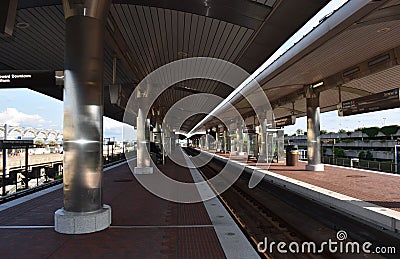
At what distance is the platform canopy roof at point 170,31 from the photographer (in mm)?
7047

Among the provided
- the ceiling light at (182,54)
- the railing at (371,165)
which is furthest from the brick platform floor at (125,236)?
the railing at (371,165)

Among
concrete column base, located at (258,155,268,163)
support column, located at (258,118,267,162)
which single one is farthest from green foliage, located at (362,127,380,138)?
concrete column base, located at (258,155,268,163)

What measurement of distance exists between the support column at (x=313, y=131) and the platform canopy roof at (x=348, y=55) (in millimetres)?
749

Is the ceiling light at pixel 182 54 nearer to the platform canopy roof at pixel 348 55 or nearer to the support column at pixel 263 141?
the platform canopy roof at pixel 348 55

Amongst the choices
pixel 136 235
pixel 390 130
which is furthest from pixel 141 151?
pixel 390 130

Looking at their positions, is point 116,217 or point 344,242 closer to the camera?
point 116,217

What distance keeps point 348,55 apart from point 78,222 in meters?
10.7

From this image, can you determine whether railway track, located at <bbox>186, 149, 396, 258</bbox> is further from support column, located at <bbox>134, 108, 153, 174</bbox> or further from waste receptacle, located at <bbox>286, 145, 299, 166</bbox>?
waste receptacle, located at <bbox>286, 145, 299, 166</bbox>

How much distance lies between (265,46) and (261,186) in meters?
9.53

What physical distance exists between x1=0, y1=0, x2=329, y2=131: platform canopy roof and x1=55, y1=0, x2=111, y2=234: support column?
6.37 ft

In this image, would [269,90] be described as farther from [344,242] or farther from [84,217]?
[84,217]

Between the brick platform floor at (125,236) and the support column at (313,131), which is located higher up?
the support column at (313,131)

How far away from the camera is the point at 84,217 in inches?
220

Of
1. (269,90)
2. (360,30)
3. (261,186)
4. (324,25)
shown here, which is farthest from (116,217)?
(269,90)
